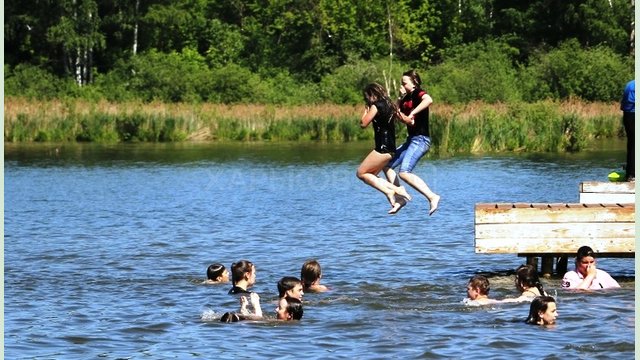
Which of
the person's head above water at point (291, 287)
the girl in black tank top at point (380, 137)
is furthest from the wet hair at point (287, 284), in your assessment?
the girl in black tank top at point (380, 137)

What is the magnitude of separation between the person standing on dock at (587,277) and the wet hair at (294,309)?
→ 3257 millimetres

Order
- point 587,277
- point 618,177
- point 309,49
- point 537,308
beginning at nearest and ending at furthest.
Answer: point 537,308 → point 587,277 → point 618,177 → point 309,49

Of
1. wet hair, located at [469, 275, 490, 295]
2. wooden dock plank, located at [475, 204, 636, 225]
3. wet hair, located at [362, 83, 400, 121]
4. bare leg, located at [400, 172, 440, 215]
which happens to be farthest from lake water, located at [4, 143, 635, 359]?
wet hair, located at [362, 83, 400, 121]

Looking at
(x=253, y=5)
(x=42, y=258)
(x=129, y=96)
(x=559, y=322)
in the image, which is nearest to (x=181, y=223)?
(x=42, y=258)

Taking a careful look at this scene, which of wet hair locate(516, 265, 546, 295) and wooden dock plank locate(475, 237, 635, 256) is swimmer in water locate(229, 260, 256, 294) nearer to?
wooden dock plank locate(475, 237, 635, 256)

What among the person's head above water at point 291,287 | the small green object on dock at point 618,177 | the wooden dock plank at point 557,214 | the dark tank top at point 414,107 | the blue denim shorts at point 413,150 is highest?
the dark tank top at point 414,107

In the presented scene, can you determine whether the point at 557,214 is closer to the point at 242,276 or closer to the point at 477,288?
the point at 477,288

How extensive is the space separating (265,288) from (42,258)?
14.9ft

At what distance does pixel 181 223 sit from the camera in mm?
27500

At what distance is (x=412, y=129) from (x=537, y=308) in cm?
311

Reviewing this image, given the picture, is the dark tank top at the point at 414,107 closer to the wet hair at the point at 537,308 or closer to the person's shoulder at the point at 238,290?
the person's shoulder at the point at 238,290

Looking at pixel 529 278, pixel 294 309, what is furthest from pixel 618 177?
pixel 294 309

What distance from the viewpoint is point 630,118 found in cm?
1948

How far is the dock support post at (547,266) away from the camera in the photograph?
1875 centimetres
